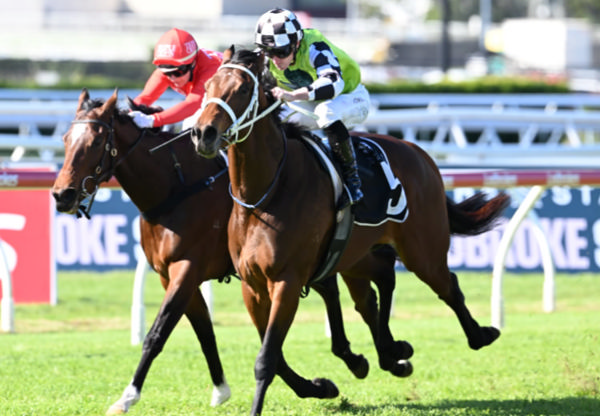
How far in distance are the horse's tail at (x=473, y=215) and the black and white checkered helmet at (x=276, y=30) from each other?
1910 millimetres

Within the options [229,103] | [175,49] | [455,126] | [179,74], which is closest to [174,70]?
[179,74]

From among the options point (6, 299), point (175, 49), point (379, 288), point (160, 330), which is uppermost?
point (175, 49)

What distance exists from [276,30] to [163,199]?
44.4 inches

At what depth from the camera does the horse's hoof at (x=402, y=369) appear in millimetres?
5903

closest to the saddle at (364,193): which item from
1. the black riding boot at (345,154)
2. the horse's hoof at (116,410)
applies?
the black riding boot at (345,154)

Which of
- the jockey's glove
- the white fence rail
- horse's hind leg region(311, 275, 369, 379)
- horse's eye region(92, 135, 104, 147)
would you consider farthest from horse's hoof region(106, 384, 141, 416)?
the white fence rail

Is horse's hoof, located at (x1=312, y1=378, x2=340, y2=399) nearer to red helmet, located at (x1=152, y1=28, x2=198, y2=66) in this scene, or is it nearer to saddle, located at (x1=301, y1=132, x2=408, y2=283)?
saddle, located at (x1=301, y1=132, x2=408, y2=283)

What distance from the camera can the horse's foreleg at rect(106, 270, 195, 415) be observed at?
493 cm

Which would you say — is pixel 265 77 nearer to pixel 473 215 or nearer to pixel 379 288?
pixel 379 288

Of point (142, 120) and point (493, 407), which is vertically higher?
point (142, 120)

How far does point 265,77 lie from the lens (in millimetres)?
4832

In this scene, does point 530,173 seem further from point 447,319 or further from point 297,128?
point 297,128

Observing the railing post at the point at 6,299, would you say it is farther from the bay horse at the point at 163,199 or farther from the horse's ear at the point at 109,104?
the horse's ear at the point at 109,104

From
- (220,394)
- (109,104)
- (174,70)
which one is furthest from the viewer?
(174,70)
